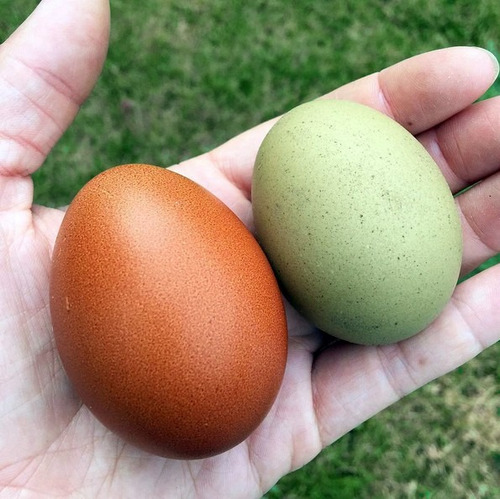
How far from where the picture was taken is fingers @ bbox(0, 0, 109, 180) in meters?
2.32

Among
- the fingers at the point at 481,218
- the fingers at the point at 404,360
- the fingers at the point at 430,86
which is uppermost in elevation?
the fingers at the point at 430,86

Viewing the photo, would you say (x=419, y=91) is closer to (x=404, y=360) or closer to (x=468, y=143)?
(x=468, y=143)

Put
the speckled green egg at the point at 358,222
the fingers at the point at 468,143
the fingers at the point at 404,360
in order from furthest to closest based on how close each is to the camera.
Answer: the fingers at the point at 468,143
the fingers at the point at 404,360
the speckled green egg at the point at 358,222

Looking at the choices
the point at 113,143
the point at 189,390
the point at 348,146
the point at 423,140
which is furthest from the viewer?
the point at 113,143

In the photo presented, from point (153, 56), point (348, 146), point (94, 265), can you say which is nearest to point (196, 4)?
point (153, 56)

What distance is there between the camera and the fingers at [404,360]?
2551 millimetres

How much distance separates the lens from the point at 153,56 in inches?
155

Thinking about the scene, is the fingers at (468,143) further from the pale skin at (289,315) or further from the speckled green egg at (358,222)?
the speckled green egg at (358,222)

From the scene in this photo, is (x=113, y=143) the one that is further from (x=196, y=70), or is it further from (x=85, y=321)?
(x=85, y=321)

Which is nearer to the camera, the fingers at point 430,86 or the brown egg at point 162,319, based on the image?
the brown egg at point 162,319

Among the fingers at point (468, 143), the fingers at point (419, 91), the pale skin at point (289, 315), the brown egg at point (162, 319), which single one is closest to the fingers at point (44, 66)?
the pale skin at point (289, 315)

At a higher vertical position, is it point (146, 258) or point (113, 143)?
point (146, 258)

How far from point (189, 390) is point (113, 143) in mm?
2314

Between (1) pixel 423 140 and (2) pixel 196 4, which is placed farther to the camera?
(2) pixel 196 4
